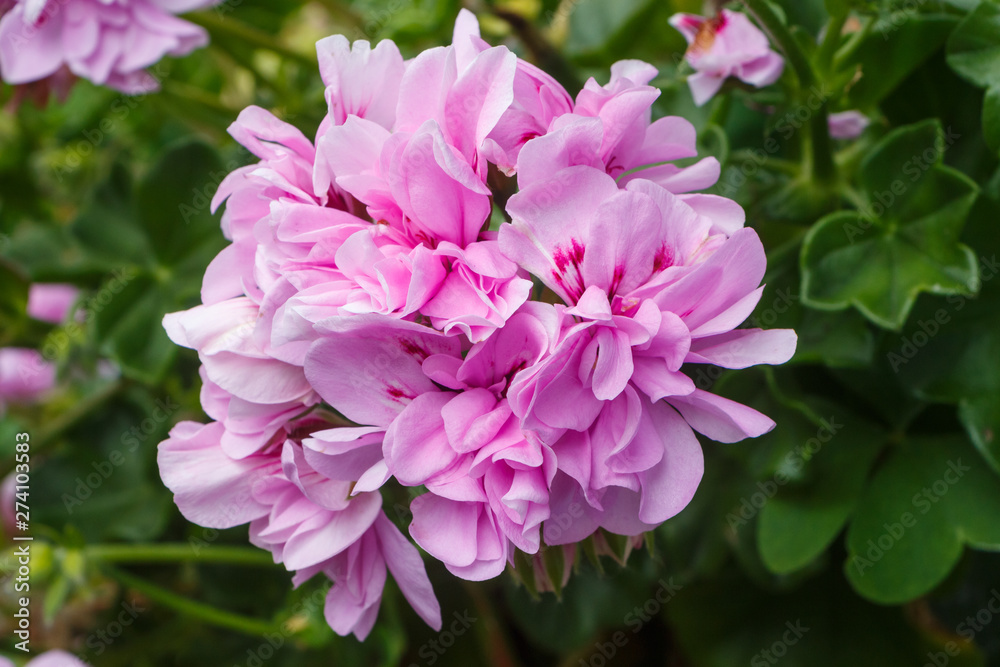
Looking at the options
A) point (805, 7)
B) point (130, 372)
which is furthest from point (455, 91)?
point (130, 372)

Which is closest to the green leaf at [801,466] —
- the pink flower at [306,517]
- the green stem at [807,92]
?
the green stem at [807,92]

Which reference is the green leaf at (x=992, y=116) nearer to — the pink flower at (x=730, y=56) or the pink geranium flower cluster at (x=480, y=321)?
the pink flower at (x=730, y=56)

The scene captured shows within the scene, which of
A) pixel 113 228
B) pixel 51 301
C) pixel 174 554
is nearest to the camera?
pixel 174 554

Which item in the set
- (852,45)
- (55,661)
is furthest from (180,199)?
(852,45)

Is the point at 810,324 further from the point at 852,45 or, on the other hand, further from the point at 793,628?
the point at 793,628

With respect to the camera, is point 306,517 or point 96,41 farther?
point 96,41

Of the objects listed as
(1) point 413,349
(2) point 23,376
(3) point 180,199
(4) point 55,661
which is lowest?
(2) point 23,376

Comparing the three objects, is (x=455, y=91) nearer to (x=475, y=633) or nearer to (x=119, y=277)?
(x=119, y=277)
